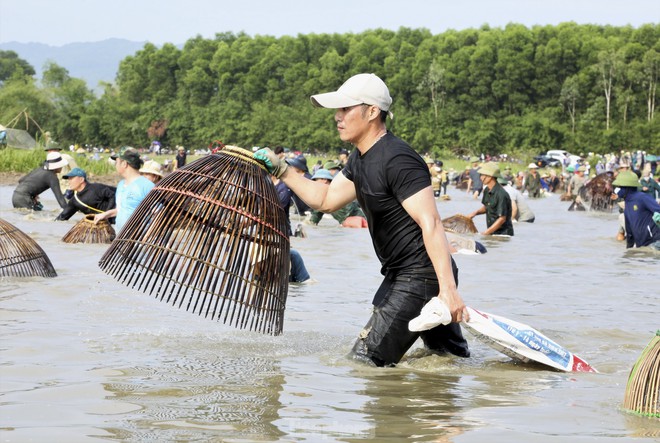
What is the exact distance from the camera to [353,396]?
17.7ft

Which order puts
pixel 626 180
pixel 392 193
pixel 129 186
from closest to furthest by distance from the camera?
pixel 392 193 < pixel 129 186 < pixel 626 180

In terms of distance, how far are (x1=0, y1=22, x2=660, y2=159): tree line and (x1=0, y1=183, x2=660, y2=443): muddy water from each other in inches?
2523

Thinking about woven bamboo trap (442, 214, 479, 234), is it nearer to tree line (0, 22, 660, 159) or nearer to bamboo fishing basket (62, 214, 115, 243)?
bamboo fishing basket (62, 214, 115, 243)

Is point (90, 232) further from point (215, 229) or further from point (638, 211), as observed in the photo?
point (215, 229)

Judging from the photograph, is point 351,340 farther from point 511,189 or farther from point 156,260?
point 511,189

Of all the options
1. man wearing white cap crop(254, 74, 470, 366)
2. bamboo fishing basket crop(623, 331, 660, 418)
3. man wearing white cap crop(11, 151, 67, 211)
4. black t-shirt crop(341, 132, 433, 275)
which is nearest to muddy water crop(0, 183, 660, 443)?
bamboo fishing basket crop(623, 331, 660, 418)

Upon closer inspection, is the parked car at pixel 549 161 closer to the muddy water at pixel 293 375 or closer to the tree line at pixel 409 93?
the tree line at pixel 409 93

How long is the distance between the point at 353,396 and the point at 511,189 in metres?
13.8

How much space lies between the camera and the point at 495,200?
625 inches

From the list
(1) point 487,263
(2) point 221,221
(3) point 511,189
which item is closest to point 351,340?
A: (2) point 221,221

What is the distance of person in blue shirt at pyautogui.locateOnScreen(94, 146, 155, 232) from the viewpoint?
31.8ft

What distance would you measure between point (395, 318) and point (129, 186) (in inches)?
189

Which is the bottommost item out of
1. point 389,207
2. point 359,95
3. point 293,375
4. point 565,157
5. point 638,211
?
point 293,375

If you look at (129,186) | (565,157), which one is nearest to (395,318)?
(129,186)
